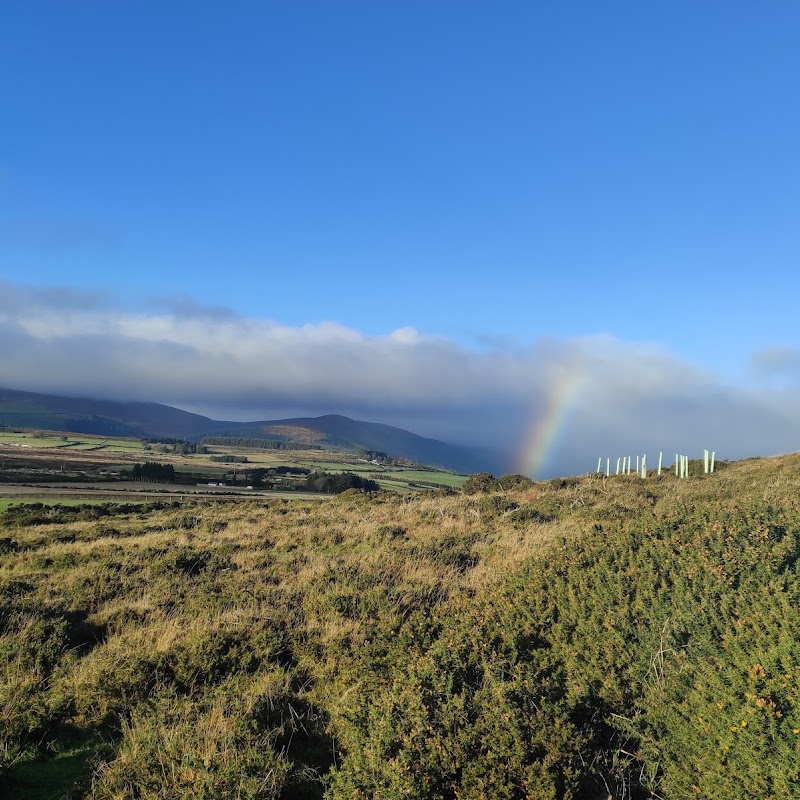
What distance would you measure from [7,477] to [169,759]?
61.2 meters

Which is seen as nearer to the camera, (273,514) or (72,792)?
(72,792)

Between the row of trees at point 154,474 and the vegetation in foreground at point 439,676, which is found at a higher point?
the vegetation in foreground at point 439,676

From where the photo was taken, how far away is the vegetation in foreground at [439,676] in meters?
4.29

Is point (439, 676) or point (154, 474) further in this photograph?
point (154, 474)

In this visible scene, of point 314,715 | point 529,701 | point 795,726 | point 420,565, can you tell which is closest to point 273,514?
point 420,565

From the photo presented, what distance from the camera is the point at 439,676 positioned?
210 inches

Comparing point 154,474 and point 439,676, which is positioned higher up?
point 439,676

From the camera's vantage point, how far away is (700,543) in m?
7.30

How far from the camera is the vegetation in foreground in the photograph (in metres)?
4.29

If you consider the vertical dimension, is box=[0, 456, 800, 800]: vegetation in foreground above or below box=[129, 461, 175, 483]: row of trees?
above

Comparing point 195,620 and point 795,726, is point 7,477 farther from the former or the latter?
point 795,726

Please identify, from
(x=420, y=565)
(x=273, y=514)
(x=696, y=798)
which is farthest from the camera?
(x=273, y=514)

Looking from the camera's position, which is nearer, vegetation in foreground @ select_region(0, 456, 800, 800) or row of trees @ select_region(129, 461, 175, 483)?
vegetation in foreground @ select_region(0, 456, 800, 800)

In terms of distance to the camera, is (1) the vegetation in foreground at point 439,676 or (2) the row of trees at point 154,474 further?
(2) the row of trees at point 154,474
